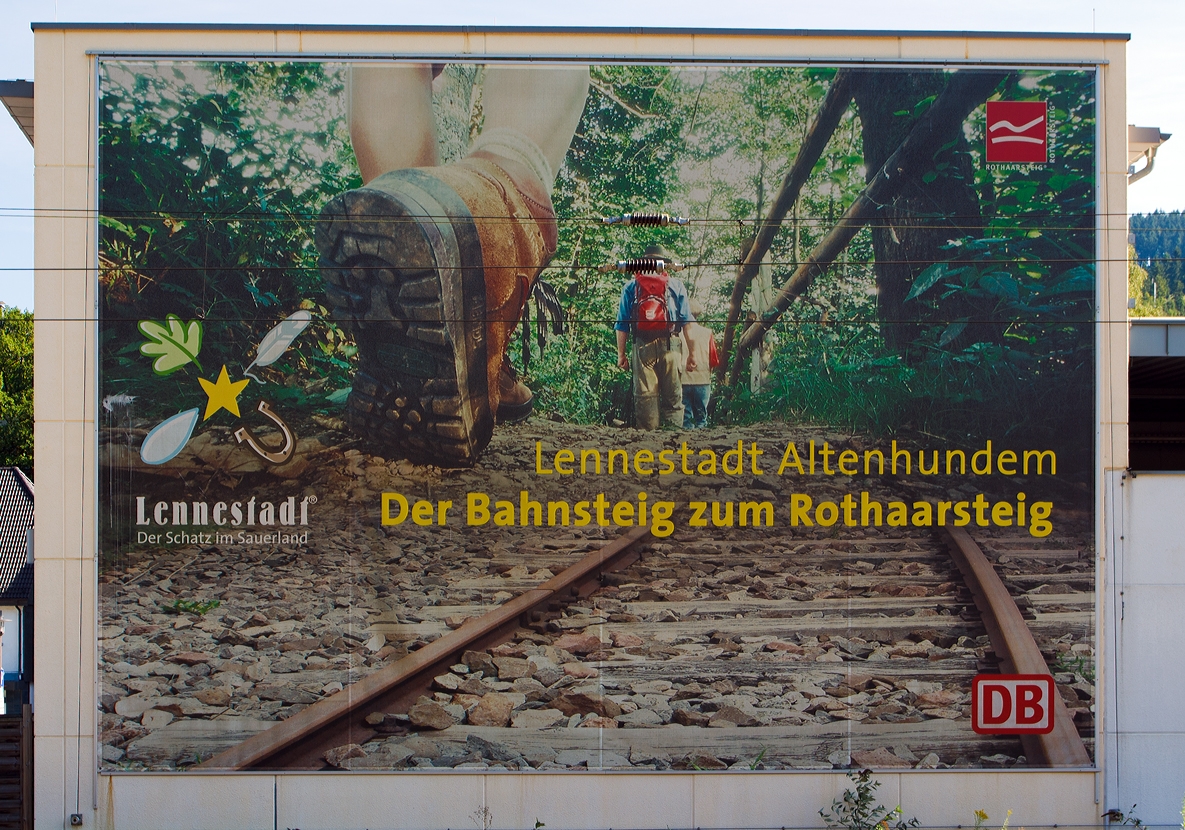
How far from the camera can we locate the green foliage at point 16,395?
75.1ft

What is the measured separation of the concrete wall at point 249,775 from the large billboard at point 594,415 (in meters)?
0.16

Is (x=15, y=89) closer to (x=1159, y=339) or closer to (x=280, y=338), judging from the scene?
(x=280, y=338)

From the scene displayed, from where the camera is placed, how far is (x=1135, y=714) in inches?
260

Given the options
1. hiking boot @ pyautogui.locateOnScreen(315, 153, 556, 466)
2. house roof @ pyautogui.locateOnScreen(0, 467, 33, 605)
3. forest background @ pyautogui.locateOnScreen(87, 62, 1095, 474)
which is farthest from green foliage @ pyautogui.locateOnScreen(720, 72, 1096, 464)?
house roof @ pyautogui.locateOnScreen(0, 467, 33, 605)

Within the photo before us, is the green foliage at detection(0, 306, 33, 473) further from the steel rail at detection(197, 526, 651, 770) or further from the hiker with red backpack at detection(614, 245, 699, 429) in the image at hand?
the hiker with red backpack at detection(614, 245, 699, 429)

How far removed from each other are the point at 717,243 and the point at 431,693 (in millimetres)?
4020

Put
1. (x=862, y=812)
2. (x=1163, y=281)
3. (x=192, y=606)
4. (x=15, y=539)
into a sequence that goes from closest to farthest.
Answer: (x=862, y=812), (x=192, y=606), (x=15, y=539), (x=1163, y=281)

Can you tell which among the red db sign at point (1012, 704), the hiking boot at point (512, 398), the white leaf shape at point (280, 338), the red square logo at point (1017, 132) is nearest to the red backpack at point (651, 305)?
the hiking boot at point (512, 398)

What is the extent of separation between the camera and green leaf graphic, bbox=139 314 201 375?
648cm

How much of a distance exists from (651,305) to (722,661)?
275 cm

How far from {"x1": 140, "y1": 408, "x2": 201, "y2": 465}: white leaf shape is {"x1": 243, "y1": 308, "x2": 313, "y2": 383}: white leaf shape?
0.57m

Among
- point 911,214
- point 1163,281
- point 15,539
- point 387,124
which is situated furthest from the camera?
point 1163,281

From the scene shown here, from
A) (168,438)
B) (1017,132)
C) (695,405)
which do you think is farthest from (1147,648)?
(168,438)

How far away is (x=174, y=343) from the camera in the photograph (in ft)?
21.3
